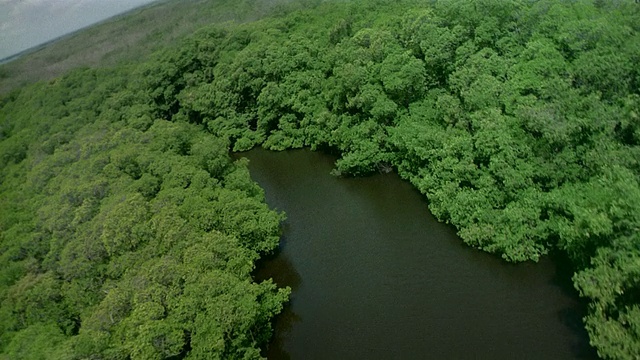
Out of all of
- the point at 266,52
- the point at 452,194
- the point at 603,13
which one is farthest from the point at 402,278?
the point at 266,52

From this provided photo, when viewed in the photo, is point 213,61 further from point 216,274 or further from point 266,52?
point 216,274

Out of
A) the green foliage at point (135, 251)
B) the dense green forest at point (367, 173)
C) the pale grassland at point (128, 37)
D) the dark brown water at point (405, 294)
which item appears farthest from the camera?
the pale grassland at point (128, 37)

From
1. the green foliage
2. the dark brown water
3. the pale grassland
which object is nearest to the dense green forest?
the green foliage

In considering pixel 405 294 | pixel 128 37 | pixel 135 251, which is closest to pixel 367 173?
pixel 405 294

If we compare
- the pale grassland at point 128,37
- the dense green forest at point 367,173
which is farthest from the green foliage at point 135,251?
the pale grassland at point 128,37

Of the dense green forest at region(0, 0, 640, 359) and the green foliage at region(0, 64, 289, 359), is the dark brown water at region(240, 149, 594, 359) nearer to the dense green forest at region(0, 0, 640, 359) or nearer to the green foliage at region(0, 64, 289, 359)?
the dense green forest at region(0, 0, 640, 359)

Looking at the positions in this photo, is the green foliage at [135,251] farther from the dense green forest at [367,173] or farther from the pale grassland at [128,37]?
the pale grassland at [128,37]

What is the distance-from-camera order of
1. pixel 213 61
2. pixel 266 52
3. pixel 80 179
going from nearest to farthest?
pixel 80 179, pixel 266 52, pixel 213 61
